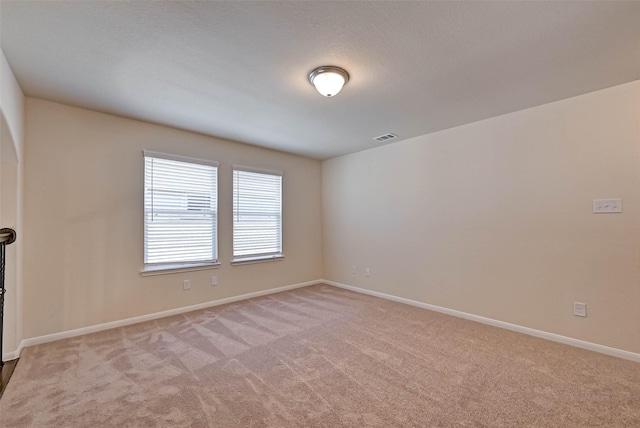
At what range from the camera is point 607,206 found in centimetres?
262

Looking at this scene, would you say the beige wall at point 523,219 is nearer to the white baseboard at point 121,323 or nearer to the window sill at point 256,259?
the window sill at point 256,259

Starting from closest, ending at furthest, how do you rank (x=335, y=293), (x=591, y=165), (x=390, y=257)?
(x=591, y=165), (x=390, y=257), (x=335, y=293)

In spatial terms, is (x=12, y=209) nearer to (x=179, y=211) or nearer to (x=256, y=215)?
(x=179, y=211)

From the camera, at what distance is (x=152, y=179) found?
354 cm

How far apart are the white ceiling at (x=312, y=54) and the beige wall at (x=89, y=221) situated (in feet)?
1.06

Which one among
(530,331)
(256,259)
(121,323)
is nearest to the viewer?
(530,331)

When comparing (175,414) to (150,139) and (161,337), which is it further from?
(150,139)

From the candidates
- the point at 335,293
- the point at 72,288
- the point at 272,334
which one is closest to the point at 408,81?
the point at 272,334

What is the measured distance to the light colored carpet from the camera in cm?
175

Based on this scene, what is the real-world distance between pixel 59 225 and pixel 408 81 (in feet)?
12.5

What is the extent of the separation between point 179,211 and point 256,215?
3.96 ft

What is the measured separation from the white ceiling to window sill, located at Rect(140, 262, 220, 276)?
1.88 metres

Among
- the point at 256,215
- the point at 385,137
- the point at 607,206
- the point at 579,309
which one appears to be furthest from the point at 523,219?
the point at 256,215

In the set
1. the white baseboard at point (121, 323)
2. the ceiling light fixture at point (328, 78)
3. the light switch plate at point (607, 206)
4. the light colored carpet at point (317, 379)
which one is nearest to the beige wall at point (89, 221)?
the white baseboard at point (121, 323)
